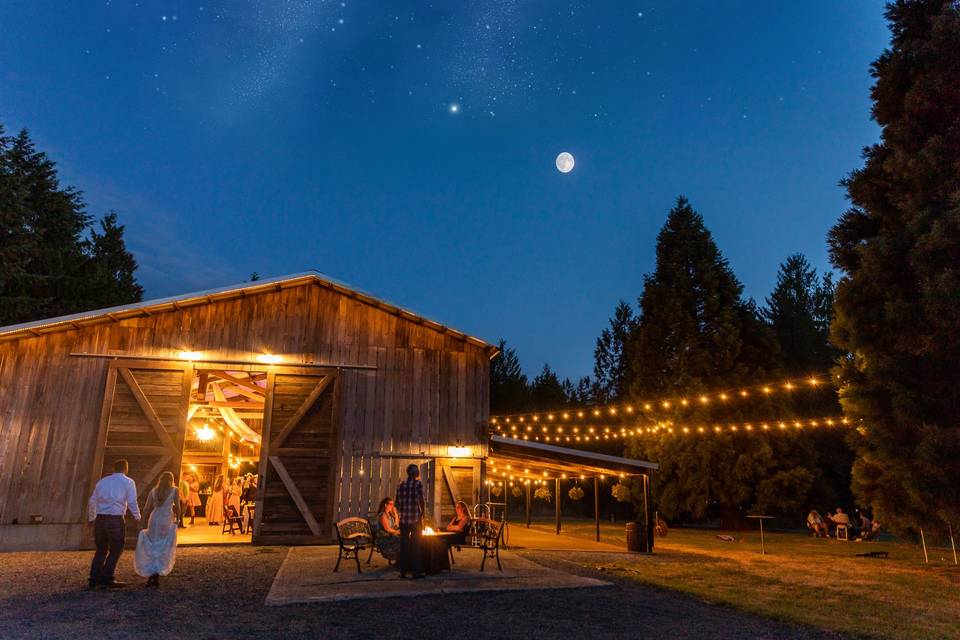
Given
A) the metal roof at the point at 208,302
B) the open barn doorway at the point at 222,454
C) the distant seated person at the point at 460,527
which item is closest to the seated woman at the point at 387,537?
the distant seated person at the point at 460,527

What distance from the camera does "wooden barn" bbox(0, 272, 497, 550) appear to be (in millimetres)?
11141

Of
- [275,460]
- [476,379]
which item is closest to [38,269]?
[275,460]

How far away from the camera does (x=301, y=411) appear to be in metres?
12.4

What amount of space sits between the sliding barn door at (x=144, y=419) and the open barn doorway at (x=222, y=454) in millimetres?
432

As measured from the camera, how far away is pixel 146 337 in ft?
39.6

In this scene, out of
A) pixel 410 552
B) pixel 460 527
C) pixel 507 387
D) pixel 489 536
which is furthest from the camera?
pixel 507 387

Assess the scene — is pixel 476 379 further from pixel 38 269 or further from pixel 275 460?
pixel 38 269

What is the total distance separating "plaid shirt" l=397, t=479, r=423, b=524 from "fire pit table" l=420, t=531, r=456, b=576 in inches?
13.3

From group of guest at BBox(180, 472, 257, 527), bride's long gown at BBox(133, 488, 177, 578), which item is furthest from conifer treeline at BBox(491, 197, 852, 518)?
bride's long gown at BBox(133, 488, 177, 578)

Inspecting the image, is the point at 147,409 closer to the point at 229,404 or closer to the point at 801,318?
the point at 229,404

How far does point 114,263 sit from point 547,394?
2810cm

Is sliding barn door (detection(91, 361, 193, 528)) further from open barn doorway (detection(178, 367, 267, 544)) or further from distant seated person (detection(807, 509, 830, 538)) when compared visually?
distant seated person (detection(807, 509, 830, 538))

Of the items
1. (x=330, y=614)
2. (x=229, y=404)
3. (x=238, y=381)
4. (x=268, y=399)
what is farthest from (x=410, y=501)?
(x=229, y=404)

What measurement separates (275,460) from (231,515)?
2.85 m
